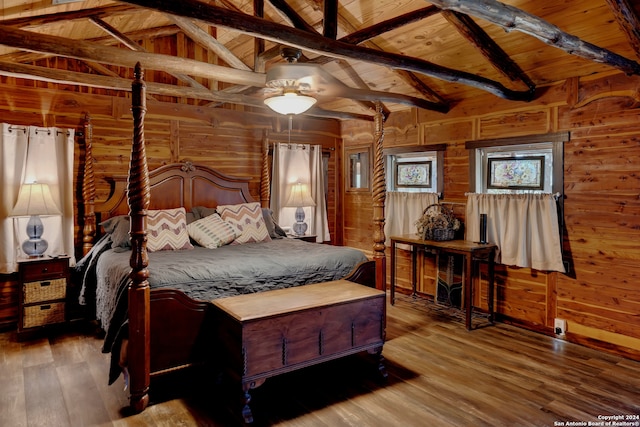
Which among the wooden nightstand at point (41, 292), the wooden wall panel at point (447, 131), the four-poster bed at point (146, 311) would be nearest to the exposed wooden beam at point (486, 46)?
the wooden wall panel at point (447, 131)

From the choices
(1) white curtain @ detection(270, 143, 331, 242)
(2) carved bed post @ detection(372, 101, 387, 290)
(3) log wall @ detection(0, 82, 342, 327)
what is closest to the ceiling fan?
(2) carved bed post @ detection(372, 101, 387, 290)

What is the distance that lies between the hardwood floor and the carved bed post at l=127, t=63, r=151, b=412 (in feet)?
0.66

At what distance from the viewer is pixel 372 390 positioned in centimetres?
293

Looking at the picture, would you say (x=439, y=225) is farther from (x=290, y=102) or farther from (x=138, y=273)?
(x=138, y=273)

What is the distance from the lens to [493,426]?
2461 millimetres

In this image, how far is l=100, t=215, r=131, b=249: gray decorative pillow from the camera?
3957mm

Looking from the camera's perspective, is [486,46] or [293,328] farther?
[486,46]

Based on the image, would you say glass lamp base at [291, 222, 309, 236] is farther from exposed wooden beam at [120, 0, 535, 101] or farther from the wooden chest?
exposed wooden beam at [120, 0, 535, 101]

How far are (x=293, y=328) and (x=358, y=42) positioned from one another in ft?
7.04

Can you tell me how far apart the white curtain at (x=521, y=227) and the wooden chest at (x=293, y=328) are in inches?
73.0

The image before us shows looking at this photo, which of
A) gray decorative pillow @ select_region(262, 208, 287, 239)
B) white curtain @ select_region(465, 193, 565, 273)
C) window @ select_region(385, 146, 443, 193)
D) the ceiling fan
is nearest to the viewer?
the ceiling fan

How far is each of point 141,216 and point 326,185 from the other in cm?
400

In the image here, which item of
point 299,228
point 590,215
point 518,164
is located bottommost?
point 299,228

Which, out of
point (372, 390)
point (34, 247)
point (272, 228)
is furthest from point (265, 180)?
point (372, 390)
